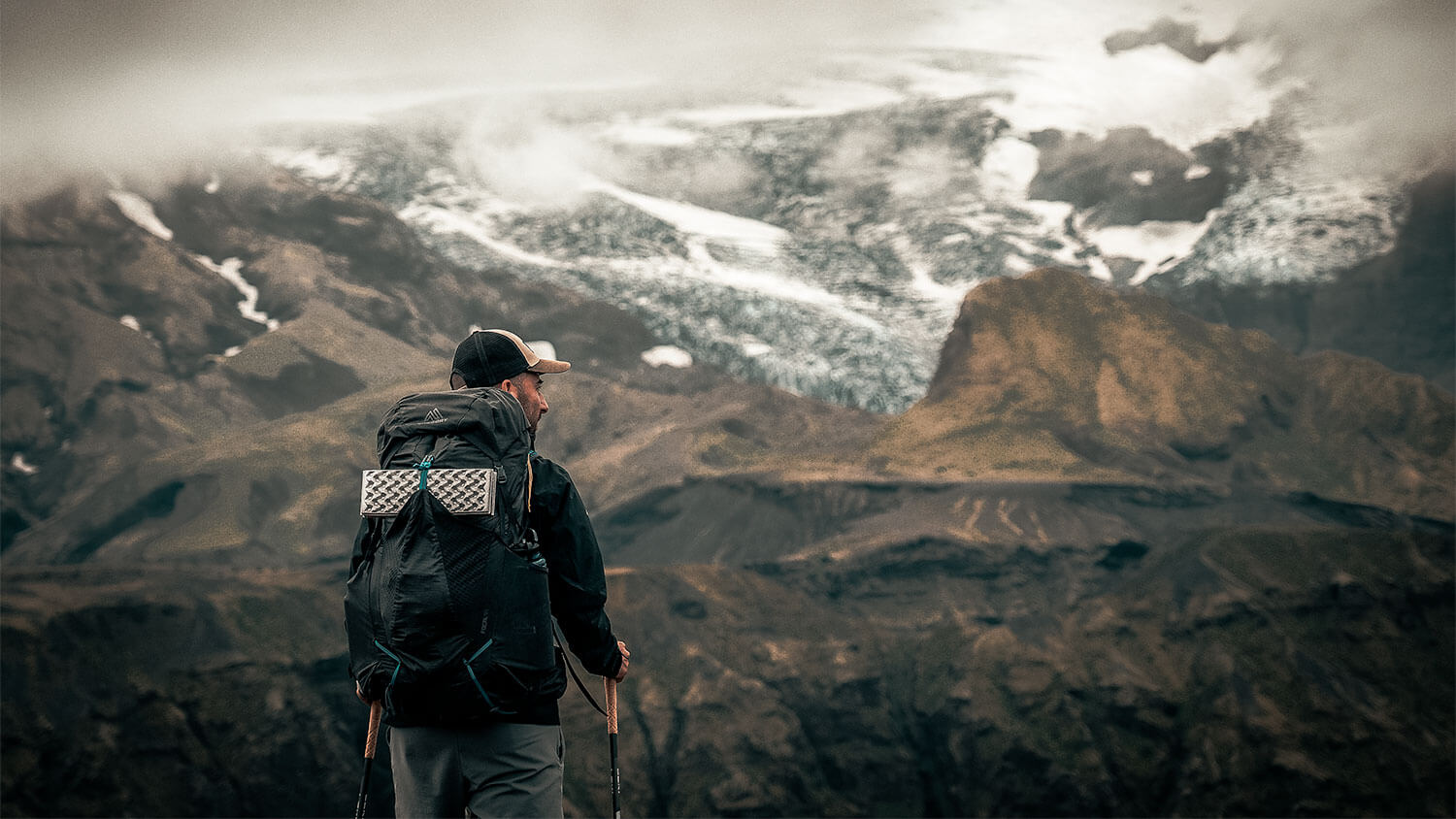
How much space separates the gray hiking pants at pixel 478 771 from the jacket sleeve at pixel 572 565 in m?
0.44

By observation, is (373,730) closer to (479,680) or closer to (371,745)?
(371,745)

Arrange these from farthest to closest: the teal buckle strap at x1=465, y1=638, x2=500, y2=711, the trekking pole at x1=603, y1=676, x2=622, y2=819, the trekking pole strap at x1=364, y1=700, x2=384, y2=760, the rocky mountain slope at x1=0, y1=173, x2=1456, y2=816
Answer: the rocky mountain slope at x1=0, y1=173, x2=1456, y2=816 < the trekking pole at x1=603, y1=676, x2=622, y2=819 < the trekking pole strap at x1=364, y1=700, x2=384, y2=760 < the teal buckle strap at x1=465, y1=638, x2=500, y2=711

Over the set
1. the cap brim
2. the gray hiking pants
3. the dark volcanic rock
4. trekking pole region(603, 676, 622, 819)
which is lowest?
the dark volcanic rock

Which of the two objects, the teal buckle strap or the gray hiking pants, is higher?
the teal buckle strap

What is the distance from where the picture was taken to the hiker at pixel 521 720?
587cm

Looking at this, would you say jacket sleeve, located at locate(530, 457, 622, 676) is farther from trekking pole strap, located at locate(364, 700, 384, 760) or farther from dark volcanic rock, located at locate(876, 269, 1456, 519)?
dark volcanic rock, located at locate(876, 269, 1456, 519)

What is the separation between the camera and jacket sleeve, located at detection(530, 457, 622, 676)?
237 inches

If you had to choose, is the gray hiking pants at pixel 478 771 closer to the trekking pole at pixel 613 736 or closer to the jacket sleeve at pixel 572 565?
the jacket sleeve at pixel 572 565

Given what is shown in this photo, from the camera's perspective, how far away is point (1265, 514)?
169 meters

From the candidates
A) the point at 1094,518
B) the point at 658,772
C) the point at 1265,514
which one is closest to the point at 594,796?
the point at 658,772

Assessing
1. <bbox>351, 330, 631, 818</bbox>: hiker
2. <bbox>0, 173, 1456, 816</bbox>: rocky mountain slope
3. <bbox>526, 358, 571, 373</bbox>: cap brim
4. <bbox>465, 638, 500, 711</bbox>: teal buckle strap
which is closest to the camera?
<bbox>465, 638, 500, 711</bbox>: teal buckle strap

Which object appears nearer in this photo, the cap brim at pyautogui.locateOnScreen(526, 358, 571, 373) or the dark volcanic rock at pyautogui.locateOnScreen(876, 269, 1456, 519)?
the cap brim at pyautogui.locateOnScreen(526, 358, 571, 373)

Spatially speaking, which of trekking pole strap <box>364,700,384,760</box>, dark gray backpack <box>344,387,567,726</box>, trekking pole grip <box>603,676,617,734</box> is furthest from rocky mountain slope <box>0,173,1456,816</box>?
dark gray backpack <box>344,387,567,726</box>

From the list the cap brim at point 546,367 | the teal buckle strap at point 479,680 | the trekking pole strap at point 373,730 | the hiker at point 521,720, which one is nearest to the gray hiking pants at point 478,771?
the hiker at point 521,720
